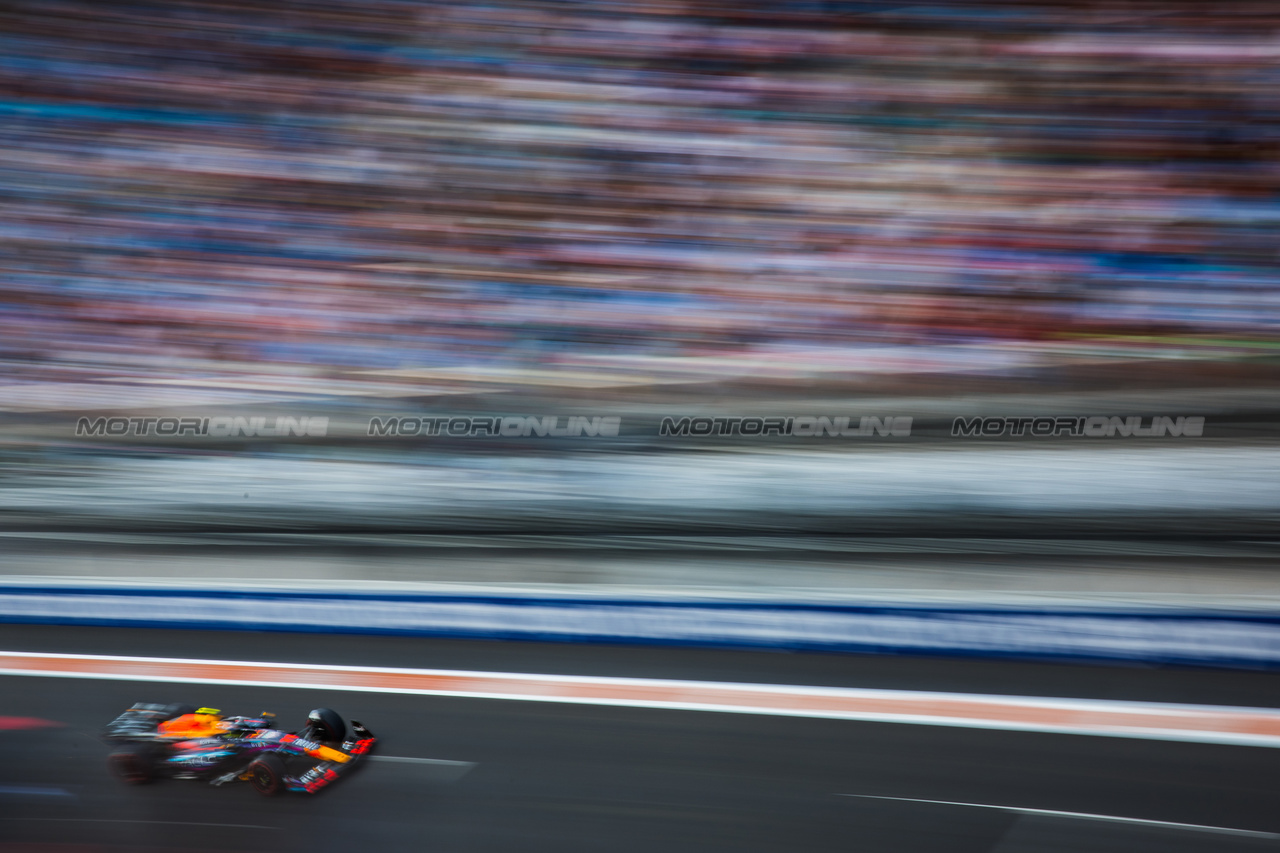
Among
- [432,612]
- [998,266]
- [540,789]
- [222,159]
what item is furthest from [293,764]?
[222,159]

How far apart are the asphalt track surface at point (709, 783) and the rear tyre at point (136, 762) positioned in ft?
0.18

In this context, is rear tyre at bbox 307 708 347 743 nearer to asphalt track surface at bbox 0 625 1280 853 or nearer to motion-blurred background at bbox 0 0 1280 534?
asphalt track surface at bbox 0 625 1280 853

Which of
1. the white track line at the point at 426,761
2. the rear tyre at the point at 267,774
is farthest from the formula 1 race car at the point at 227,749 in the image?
the white track line at the point at 426,761

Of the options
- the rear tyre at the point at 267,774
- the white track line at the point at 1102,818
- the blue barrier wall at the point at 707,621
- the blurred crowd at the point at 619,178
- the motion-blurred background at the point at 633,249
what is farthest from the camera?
the blurred crowd at the point at 619,178

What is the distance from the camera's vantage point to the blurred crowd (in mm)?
4812

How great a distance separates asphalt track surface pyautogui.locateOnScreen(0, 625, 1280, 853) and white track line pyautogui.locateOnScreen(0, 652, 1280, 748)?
2.5 inches

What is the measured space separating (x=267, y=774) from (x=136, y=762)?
0.52 m

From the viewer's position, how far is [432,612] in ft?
14.7

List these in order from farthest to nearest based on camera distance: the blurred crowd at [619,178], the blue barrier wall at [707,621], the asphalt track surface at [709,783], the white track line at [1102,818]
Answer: the blurred crowd at [619,178], the blue barrier wall at [707,621], the asphalt track surface at [709,783], the white track line at [1102,818]

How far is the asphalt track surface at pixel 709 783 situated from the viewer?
112 inches

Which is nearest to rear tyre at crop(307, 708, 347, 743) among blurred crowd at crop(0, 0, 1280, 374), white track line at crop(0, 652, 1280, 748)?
white track line at crop(0, 652, 1280, 748)

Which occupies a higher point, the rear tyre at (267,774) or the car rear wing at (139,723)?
the car rear wing at (139,723)

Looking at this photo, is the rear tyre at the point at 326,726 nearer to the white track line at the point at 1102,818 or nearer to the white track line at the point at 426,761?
the white track line at the point at 426,761

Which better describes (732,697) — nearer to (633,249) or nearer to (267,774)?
(267,774)
